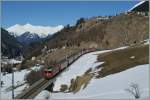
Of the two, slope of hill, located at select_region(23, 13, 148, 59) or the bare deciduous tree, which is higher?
slope of hill, located at select_region(23, 13, 148, 59)

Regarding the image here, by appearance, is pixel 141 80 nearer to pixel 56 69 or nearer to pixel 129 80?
pixel 129 80

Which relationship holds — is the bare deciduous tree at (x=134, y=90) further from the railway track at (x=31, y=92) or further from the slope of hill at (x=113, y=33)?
the slope of hill at (x=113, y=33)

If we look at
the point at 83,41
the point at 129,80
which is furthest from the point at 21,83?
the point at 83,41

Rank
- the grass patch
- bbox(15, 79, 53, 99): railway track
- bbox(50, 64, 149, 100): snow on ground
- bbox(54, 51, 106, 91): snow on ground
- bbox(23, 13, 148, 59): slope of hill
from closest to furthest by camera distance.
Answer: bbox(50, 64, 149, 100): snow on ground
bbox(15, 79, 53, 99): railway track
the grass patch
bbox(54, 51, 106, 91): snow on ground
bbox(23, 13, 148, 59): slope of hill

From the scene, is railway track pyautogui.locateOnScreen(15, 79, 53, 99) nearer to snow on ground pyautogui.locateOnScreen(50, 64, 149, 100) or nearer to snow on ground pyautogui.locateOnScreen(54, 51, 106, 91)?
snow on ground pyautogui.locateOnScreen(54, 51, 106, 91)

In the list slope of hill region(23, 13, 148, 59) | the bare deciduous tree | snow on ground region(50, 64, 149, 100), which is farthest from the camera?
slope of hill region(23, 13, 148, 59)

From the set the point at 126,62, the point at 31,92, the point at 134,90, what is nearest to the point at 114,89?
the point at 134,90

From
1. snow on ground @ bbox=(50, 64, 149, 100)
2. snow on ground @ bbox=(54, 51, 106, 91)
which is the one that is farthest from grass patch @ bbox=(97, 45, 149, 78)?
snow on ground @ bbox=(50, 64, 149, 100)

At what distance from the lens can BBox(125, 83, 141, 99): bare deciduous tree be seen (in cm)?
1860

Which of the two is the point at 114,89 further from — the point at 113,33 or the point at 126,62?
the point at 113,33

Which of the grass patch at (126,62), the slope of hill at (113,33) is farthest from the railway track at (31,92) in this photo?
the slope of hill at (113,33)

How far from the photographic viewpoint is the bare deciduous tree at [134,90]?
18603 millimetres

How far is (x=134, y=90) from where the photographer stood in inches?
776

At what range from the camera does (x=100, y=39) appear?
128 metres
